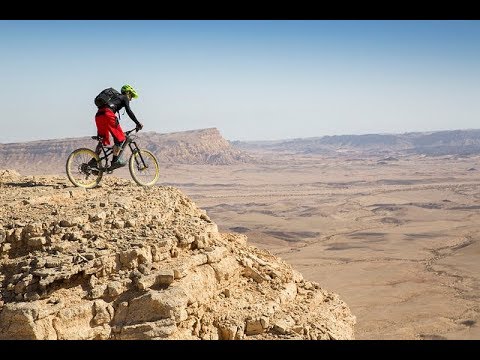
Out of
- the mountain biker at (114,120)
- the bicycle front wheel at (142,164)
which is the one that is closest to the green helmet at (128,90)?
the mountain biker at (114,120)

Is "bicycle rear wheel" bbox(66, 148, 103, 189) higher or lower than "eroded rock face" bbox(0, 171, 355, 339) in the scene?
higher

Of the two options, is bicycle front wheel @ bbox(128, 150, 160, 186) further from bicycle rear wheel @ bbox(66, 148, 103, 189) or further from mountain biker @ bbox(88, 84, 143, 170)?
bicycle rear wheel @ bbox(66, 148, 103, 189)

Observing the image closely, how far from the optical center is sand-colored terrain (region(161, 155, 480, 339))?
76.2 ft

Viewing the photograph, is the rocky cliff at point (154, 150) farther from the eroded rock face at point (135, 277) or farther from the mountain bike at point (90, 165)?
the eroded rock face at point (135, 277)

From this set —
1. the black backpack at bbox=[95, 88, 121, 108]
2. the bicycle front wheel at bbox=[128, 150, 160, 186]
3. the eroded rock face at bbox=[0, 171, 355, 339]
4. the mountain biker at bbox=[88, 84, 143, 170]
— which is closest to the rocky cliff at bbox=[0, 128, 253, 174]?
the bicycle front wheel at bbox=[128, 150, 160, 186]

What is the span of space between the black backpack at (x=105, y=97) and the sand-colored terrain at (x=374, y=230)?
15.5m

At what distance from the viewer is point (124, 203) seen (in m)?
6.59

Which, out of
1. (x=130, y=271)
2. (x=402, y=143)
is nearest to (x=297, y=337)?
(x=130, y=271)

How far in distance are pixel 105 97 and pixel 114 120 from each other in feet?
1.32

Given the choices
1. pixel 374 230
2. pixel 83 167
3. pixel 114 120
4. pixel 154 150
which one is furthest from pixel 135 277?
pixel 154 150

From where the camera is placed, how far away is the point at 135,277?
5297 mm

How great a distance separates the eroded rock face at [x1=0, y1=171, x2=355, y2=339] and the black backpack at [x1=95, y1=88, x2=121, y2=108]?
54.4 inches
